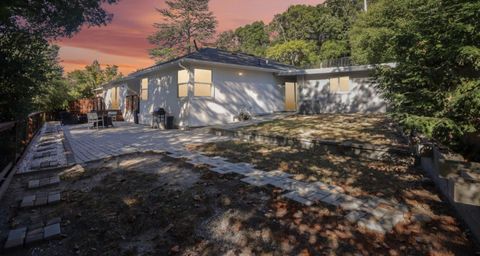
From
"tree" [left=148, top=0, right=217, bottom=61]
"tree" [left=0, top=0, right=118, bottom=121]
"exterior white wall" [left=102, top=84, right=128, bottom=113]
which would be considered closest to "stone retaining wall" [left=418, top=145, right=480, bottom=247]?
"tree" [left=0, top=0, right=118, bottom=121]

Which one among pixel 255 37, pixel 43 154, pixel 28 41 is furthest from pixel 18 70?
pixel 255 37

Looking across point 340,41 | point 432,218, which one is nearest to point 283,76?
point 432,218

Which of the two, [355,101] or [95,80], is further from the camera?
[95,80]

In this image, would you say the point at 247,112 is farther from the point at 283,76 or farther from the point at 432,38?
the point at 432,38

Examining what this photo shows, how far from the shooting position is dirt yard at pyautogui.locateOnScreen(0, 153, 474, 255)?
101 inches

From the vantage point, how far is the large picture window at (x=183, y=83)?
12.7m

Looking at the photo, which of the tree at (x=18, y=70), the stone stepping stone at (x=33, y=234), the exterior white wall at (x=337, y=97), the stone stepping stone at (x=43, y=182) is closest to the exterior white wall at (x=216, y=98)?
the exterior white wall at (x=337, y=97)

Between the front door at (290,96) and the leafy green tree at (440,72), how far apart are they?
46.3ft

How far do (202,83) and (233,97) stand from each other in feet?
7.02

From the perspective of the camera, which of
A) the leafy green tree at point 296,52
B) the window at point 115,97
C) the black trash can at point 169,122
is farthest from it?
the leafy green tree at point 296,52

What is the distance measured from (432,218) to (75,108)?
27719mm

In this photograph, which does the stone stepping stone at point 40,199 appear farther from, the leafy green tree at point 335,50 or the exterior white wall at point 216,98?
the leafy green tree at point 335,50

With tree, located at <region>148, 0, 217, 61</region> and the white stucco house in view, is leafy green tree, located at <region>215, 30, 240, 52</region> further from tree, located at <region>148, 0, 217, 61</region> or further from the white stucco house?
the white stucco house

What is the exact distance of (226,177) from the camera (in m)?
4.79
